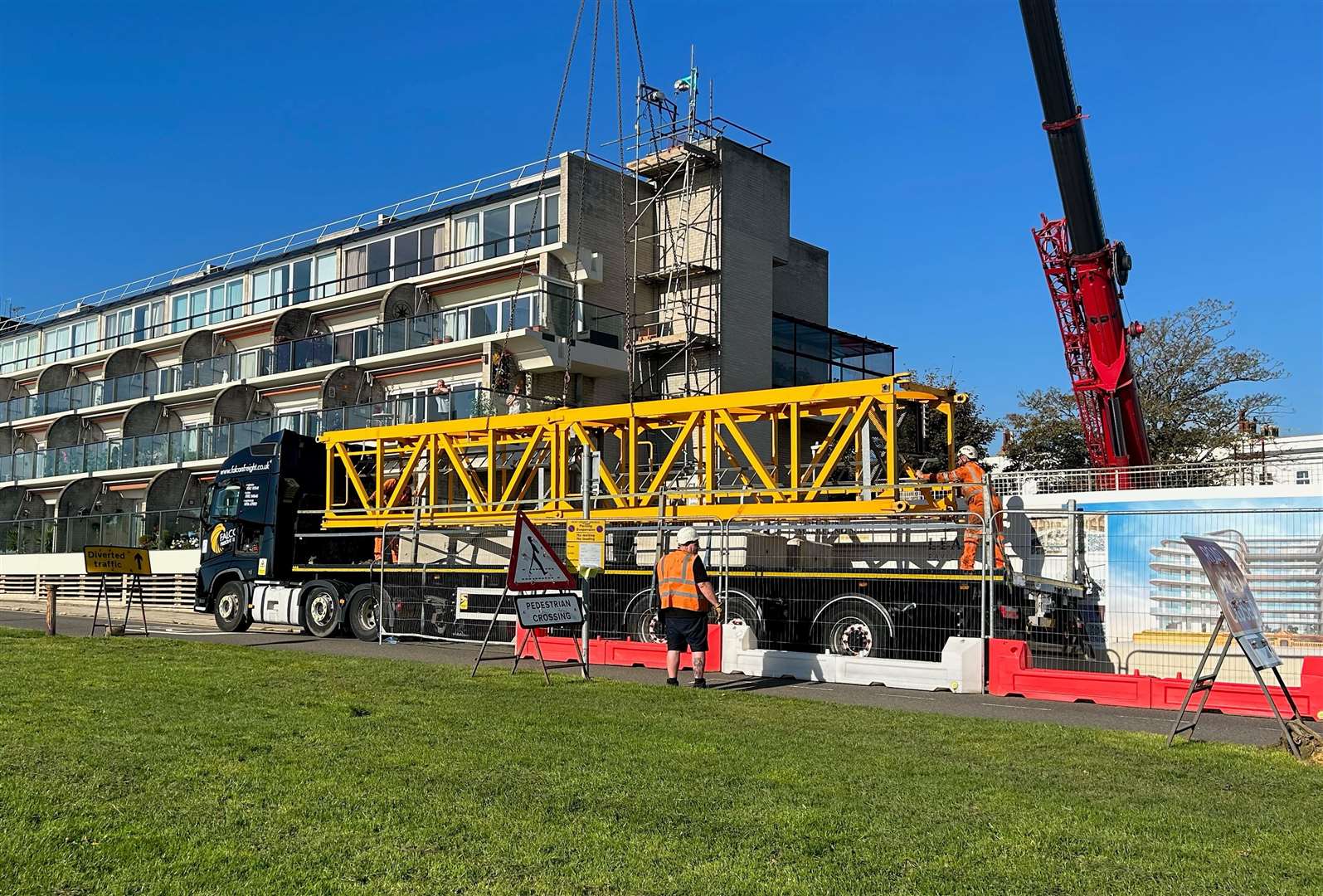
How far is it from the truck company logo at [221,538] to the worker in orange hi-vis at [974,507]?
1413 centimetres

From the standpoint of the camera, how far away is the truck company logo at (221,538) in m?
24.4

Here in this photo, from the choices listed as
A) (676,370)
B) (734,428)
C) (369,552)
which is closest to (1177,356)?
(676,370)

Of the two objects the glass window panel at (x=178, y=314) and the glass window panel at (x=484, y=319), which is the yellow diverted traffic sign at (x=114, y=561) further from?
the glass window panel at (x=178, y=314)

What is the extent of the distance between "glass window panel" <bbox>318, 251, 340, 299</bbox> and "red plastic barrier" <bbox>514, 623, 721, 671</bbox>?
2776 cm

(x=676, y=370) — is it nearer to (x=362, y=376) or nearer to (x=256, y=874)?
(x=362, y=376)

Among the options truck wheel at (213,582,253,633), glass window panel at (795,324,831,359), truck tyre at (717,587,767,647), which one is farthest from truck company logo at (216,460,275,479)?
glass window panel at (795,324,831,359)

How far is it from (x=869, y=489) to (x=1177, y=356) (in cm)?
2618

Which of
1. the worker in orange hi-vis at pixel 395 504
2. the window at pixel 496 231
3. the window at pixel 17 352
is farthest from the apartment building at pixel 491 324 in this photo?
the window at pixel 17 352

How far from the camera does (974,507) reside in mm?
16812

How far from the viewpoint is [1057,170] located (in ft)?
72.6

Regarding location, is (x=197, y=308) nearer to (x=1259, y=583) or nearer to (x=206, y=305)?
(x=206, y=305)

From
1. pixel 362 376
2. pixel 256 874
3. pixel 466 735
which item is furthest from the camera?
pixel 362 376

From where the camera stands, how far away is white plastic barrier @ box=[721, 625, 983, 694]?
13.6 meters

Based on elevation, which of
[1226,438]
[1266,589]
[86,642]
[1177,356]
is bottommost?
[86,642]
